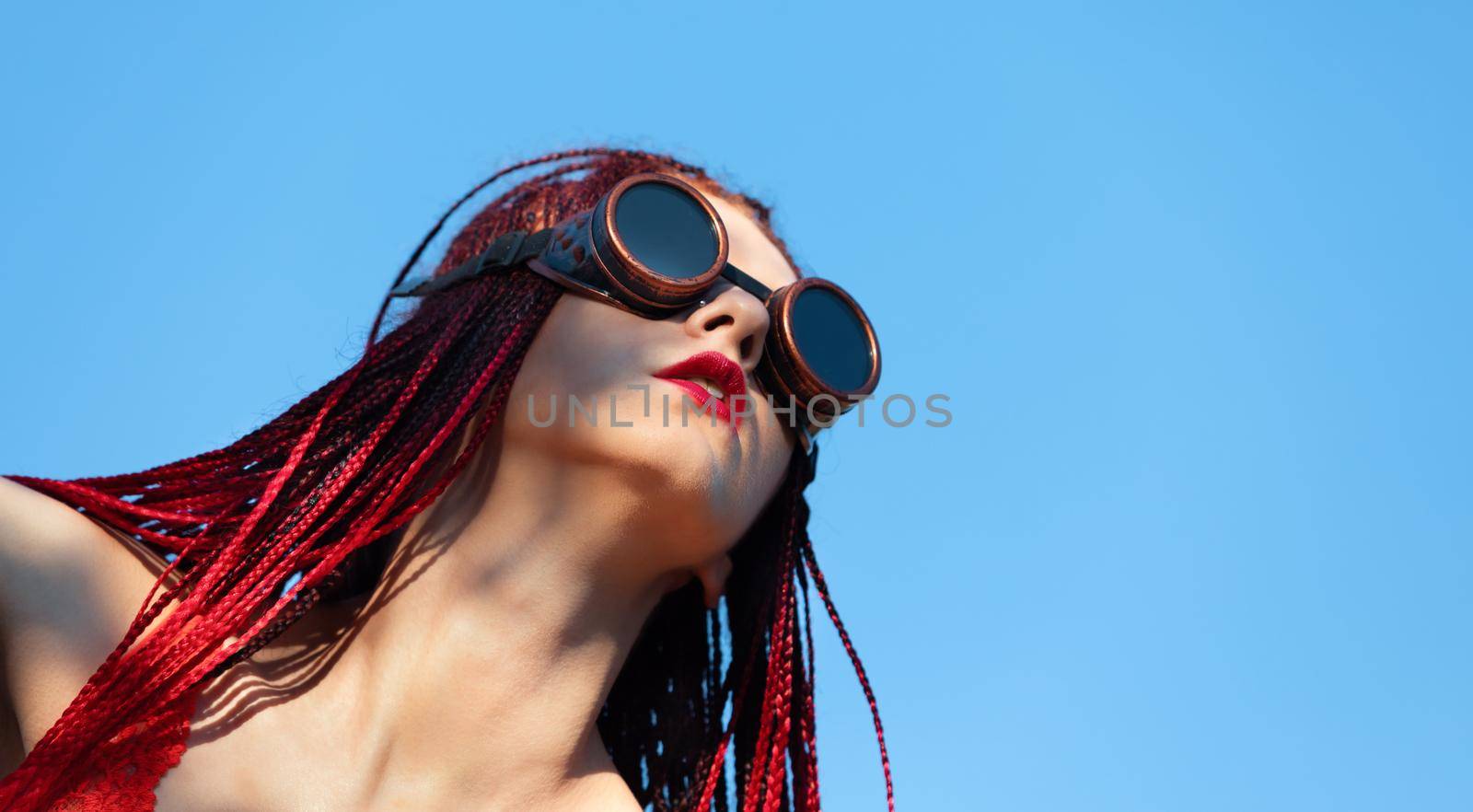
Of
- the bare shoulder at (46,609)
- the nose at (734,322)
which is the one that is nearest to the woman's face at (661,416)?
the nose at (734,322)

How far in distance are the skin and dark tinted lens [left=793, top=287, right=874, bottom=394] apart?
16 centimetres

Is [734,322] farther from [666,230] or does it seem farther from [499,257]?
[499,257]

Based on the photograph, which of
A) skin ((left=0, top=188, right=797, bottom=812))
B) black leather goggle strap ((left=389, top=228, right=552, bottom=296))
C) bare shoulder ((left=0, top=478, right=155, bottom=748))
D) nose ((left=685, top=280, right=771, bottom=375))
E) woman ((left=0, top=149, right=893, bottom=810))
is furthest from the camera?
black leather goggle strap ((left=389, top=228, right=552, bottom=296))

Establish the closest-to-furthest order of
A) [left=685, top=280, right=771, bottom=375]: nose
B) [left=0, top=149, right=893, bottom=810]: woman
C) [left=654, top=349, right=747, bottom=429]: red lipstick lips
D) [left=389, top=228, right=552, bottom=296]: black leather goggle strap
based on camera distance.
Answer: [left=0, top=149, right=893, bottom=810]: woman < [left=654, top=349, right=747, bottom=429]: red lipstick lips < [left=685, top=280, right=771, bottom=375]: nose < [left=389, top=228, right=552, bottom=296]: black leather goggle strap

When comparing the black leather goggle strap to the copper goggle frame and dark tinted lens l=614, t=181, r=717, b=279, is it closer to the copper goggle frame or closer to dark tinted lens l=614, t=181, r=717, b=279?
the copper goggle frame

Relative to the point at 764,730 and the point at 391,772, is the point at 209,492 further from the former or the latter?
the point at 764,730

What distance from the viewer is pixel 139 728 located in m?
2.96

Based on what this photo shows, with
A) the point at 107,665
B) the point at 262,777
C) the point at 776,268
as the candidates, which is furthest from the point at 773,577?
the point at 107,665

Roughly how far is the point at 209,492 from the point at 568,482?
74 cm

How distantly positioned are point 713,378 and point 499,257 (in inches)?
23.4

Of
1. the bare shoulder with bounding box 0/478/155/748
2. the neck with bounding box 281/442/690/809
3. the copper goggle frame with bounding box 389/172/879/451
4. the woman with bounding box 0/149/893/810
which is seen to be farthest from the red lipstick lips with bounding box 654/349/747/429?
the bare shoulder with bounding box 0/478/155/748

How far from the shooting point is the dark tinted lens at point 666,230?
3.41m

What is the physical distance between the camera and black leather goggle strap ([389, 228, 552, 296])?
3.57 metres

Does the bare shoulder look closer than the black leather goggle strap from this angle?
Yes
